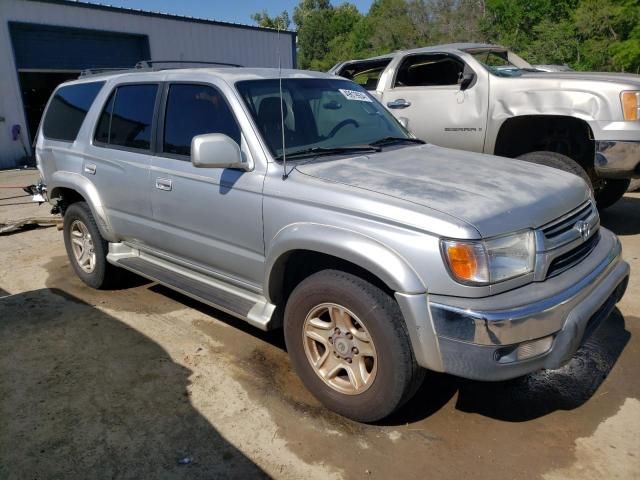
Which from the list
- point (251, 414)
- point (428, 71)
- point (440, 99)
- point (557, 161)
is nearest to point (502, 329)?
point (251, 414)

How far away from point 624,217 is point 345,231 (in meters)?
5.43

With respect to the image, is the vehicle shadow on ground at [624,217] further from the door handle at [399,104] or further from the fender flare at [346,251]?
the fender flare at [346,251]

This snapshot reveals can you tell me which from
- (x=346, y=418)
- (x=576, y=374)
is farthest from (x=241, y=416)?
(x=576, y=374)

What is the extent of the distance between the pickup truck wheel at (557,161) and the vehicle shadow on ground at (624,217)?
973 millimetres

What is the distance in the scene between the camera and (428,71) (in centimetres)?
729

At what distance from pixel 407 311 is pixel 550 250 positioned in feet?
2.54

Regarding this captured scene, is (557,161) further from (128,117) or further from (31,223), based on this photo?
(31,223)

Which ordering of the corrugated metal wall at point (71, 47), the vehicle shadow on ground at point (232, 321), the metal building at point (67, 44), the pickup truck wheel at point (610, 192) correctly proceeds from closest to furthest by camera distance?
the vehicle shadow on ground at point (232, 321) < the pickup truck wheel at point (610, 192) < the metal building at point (67, 44) < the corrugated metal wall at point (71, 47)

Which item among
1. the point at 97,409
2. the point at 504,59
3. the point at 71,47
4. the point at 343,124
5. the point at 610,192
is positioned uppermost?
the point at 71,47

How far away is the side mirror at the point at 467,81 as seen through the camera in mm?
6262

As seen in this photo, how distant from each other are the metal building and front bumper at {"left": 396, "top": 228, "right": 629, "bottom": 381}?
42.4 feet

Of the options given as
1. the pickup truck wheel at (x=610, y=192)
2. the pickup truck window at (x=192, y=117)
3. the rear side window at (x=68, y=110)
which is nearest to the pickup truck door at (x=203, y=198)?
the pickup truck window at (x=192, y=117)

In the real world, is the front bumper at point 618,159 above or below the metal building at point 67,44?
below

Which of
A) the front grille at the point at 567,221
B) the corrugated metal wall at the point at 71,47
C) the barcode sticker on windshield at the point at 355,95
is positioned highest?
the corrugated metal wall at the point at 71,47
